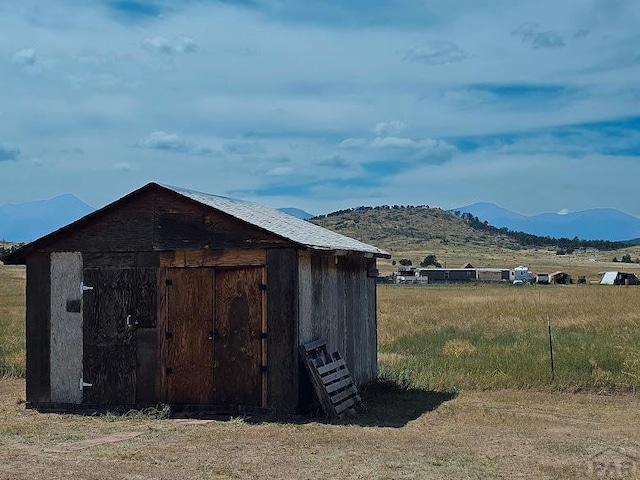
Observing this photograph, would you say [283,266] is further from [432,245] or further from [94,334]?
[432,245]

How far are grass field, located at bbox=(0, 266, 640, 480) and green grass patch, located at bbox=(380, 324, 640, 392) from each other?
0.04 metres

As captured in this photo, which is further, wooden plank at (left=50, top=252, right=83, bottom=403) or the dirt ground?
wooden plank at (left=50, top=252, right=83, bottom=403)

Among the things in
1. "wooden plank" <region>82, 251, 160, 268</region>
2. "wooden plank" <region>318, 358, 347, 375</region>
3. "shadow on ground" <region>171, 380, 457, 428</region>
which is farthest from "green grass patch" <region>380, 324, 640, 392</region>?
"wooden plank" <region>82, 251, 160, 268</region>

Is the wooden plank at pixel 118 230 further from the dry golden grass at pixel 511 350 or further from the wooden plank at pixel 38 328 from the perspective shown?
the dry golden grass at pixel 511 350

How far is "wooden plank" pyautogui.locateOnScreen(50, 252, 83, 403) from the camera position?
14.0m

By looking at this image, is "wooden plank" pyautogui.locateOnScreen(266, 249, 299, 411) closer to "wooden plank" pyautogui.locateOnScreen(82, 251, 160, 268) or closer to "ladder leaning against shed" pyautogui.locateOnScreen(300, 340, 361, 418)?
"ladder leaning against shed" pyautogui.locateOnScreen(300, 340, 361, 418)

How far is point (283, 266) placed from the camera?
13016mm

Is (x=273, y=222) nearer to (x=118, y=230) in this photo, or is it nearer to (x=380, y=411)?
(x=118, y=230)

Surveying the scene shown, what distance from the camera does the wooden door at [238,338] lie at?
43.1 ft

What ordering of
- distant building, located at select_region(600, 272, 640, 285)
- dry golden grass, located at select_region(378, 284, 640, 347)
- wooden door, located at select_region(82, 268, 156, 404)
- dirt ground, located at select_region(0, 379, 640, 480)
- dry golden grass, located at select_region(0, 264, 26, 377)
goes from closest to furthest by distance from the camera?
dirt ground, located at select_region(0, 379, 640, 480), wooden door, located at select_region(82, 268, 156, 404), dry golden grass, located at select_region(0, 264, 26, 377), dry golden grass, located at select_region(378, 284, 640, 347), distant building, located at select_region(600, 272, 640, 285)

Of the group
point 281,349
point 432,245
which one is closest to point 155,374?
point 281,349

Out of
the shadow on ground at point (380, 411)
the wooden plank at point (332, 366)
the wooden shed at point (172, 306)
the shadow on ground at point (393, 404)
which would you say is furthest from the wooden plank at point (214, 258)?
the shadow on ground at point (393, 404)

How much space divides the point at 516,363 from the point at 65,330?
336 inches

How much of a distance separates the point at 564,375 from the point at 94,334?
331 inches
